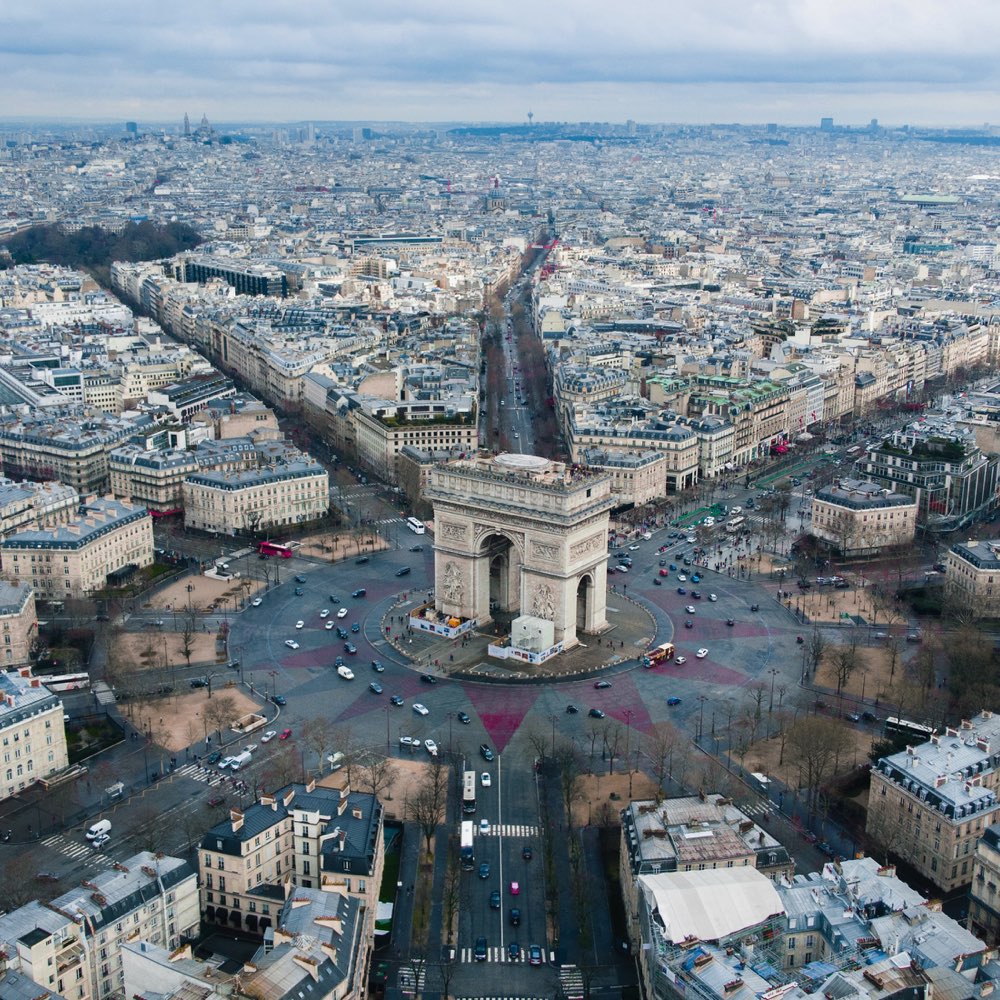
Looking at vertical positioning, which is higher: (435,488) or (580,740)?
(435,488)

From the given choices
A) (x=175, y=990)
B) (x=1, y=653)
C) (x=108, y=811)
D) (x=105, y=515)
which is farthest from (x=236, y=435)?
(x=175, y=990)

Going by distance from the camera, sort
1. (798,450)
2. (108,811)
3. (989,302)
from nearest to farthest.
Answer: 1. (108,811)
2. (798,450)
3. (989,302)

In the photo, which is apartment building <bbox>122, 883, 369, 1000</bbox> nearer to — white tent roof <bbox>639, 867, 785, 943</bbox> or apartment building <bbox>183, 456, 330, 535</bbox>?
white tent roof <bbox>639, 867, 785, 943</bbox>

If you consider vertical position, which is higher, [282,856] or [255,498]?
[255,498]

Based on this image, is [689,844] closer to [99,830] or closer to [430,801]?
[430,801]

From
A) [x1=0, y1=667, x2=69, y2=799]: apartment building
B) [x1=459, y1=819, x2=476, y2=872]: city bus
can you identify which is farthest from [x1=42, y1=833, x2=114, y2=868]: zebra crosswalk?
[x1=459, y1=819, x2=476, y2=872]: city bus

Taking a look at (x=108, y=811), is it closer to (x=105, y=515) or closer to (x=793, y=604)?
(x=105, y=515)

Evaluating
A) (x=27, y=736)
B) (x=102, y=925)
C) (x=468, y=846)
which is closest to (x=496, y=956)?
(x=468, y=846)
